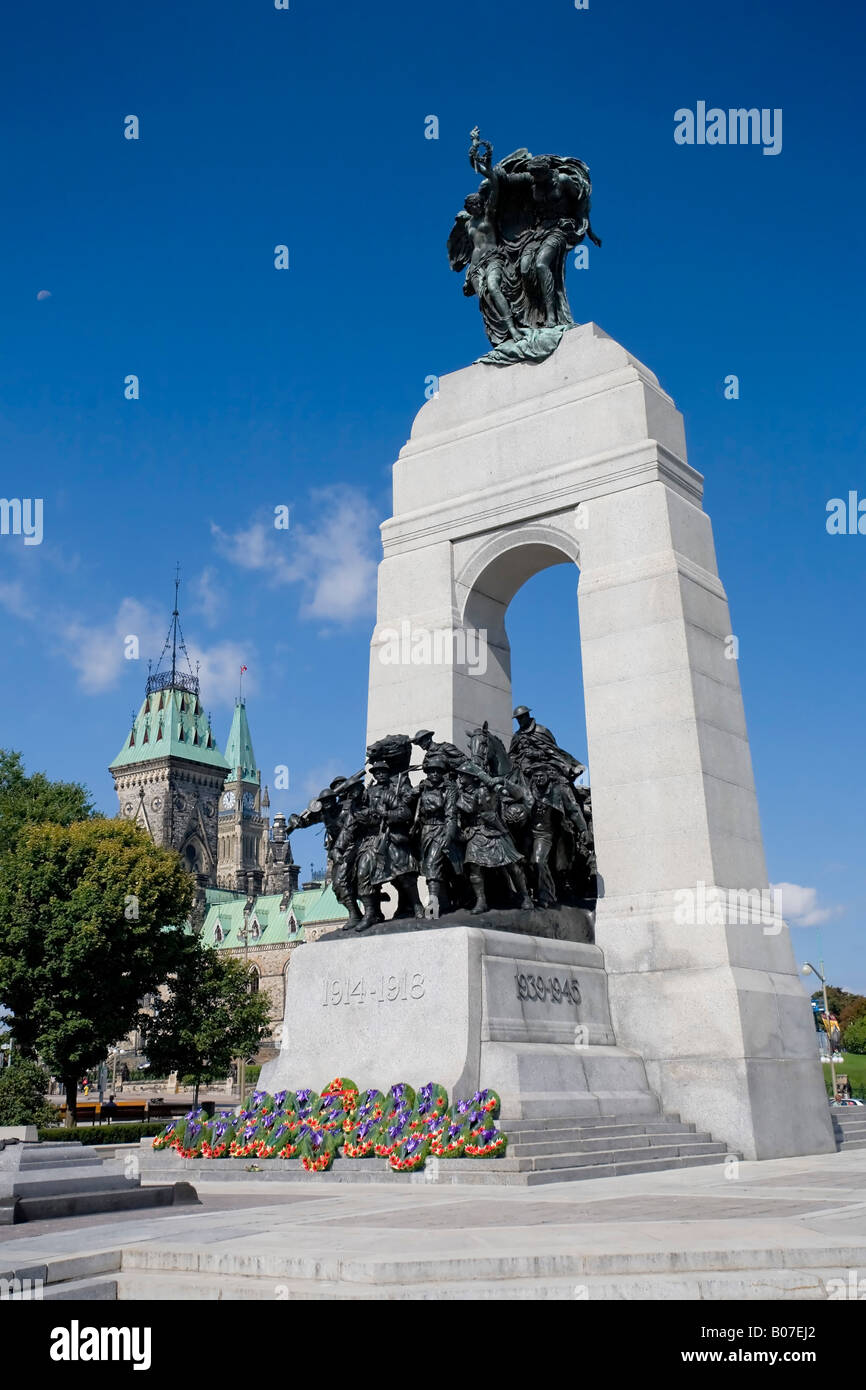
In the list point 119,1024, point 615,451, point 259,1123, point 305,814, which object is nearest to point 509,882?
point 305,814

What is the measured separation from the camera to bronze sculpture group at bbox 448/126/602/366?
24.0 meters

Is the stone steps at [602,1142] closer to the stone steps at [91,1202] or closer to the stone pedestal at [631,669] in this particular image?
the stone pedestal at [631,669]

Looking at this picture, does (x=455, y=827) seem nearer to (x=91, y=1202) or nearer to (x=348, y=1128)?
(x=348, y=1128)

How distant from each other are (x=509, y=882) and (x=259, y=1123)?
484cm

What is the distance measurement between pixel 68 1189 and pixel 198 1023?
120 ft

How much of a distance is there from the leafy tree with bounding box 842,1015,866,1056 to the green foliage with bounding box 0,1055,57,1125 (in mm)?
98400

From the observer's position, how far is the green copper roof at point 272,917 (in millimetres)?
130875

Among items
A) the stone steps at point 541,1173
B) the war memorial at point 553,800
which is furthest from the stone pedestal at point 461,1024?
the stone steps at point 541,1173

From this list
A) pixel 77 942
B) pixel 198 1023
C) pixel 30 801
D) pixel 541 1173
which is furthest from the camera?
pixel 30 801

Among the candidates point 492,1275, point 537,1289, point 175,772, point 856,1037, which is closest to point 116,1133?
point 492,1275

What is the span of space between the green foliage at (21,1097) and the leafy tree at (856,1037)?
98400 millimetres

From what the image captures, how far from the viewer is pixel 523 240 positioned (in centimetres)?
2450

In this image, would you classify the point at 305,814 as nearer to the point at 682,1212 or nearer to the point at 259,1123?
the point at 259,1123

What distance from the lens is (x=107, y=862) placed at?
44.2m
